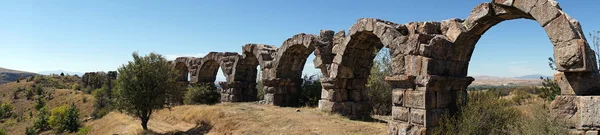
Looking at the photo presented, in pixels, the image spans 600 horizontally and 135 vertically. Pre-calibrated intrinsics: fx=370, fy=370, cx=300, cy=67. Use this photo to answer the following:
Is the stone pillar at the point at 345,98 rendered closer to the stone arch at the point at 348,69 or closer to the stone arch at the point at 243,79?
the stone arch at the point at 348,69

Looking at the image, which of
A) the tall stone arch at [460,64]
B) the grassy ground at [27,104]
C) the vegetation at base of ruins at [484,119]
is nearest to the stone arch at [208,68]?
the tall stone arch at [460,64]

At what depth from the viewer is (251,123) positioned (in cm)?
1098

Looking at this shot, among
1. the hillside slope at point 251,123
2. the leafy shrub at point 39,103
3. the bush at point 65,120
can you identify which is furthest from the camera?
the leafy shrub at point 39,103

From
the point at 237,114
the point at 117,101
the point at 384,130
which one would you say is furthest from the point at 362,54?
the point at 117,101

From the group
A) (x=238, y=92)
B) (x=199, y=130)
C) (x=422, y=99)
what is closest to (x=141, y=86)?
(x=199, y=130)

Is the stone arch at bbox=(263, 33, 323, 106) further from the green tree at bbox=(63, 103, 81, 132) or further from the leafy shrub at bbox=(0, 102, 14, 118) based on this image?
the leafy shrub at bbox=(0, 102, 14, 118)

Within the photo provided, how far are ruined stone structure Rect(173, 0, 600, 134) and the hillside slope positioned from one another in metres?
1.13

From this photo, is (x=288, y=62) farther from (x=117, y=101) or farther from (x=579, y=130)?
(x=579, y=130)

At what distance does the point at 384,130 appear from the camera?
8945mm

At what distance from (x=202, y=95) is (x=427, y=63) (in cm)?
1350

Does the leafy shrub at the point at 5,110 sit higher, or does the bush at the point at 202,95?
the bush at the point at 202,95

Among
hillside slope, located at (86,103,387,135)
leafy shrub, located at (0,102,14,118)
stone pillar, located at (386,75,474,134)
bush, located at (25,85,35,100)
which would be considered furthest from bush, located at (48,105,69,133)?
stone pillar, located at (386,75,474,134)

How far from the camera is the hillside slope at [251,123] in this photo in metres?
9.46

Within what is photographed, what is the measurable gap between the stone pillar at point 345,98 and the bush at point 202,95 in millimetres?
8588
